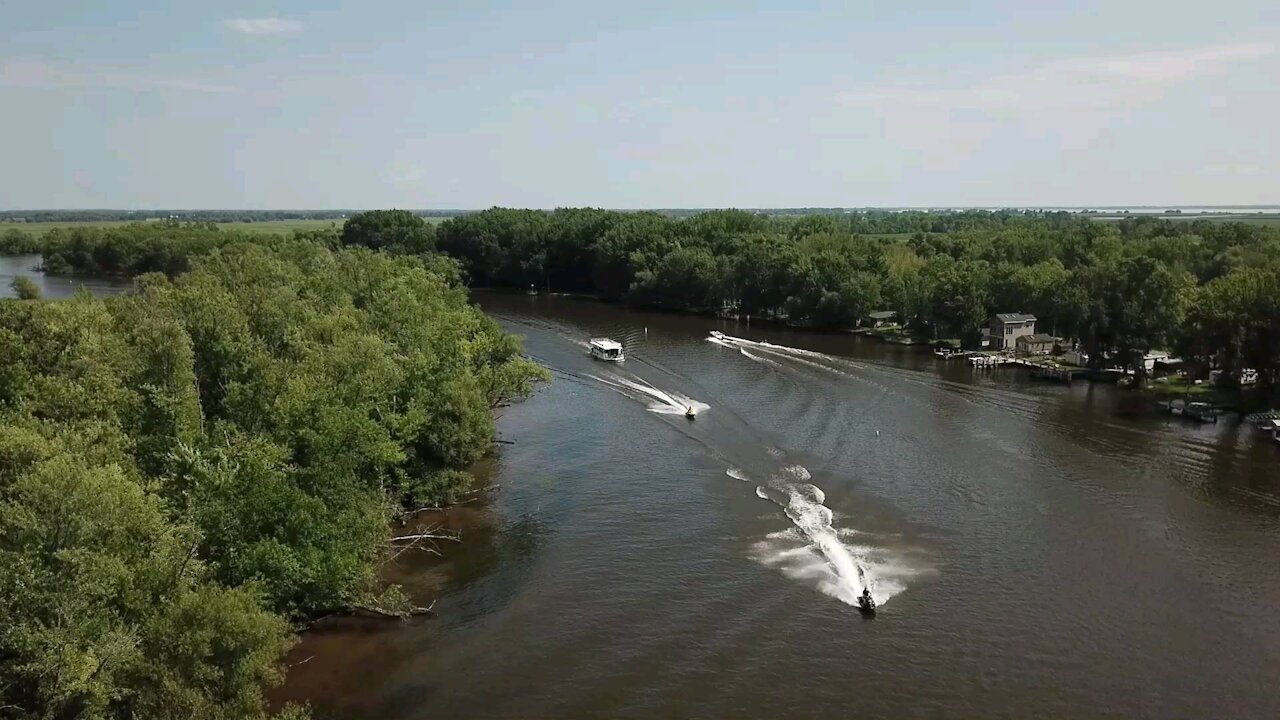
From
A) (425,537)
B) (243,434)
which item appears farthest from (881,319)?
(243,434)

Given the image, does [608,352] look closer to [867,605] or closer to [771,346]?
[771,346]

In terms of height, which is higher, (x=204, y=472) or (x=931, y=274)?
(x=931, y=274)

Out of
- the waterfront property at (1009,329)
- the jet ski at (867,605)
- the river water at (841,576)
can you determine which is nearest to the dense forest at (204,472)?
the river water at (841,576)

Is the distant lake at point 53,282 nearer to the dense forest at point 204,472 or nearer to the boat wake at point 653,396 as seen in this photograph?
the boat wake at point 653,396

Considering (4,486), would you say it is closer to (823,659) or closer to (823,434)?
(823,659)

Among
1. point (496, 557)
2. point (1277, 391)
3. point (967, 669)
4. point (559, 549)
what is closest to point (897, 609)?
point (967, 669)

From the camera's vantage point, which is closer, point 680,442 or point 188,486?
point 188,486
